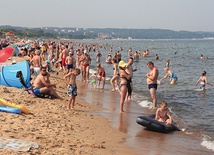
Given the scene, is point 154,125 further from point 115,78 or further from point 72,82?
point 115,78

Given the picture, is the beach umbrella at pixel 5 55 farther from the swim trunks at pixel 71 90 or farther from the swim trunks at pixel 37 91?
the swim trunks at pixel 71 90

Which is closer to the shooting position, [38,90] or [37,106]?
[37,106]

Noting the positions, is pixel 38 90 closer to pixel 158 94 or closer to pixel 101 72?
pixel 101 72

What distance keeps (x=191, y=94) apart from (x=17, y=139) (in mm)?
10600

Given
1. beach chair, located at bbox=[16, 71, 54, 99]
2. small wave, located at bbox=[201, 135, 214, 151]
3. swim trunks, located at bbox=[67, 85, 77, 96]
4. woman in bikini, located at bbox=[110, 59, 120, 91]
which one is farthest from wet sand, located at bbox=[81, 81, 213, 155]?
woman in bikini, located at bbox=[110, 59, 120, 91]

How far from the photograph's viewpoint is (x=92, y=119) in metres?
8.20

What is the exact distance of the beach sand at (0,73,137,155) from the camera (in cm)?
535

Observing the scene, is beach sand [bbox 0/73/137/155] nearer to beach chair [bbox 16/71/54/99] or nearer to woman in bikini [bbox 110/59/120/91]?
beach chair [bbox 16/71/54/99]

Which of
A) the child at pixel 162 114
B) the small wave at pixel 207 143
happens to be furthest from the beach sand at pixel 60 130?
the small wave at pixel 207 143

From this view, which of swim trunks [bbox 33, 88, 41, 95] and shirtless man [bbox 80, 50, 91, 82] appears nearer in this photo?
swim trunks [bbox 33, 88, 41, 95]

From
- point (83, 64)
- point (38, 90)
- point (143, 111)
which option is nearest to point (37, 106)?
point (38, 90)

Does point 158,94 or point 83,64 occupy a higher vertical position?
point 83,64

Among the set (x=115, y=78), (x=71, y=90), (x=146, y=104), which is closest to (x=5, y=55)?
(x=115, y=78)

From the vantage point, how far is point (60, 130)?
6.44 metres
